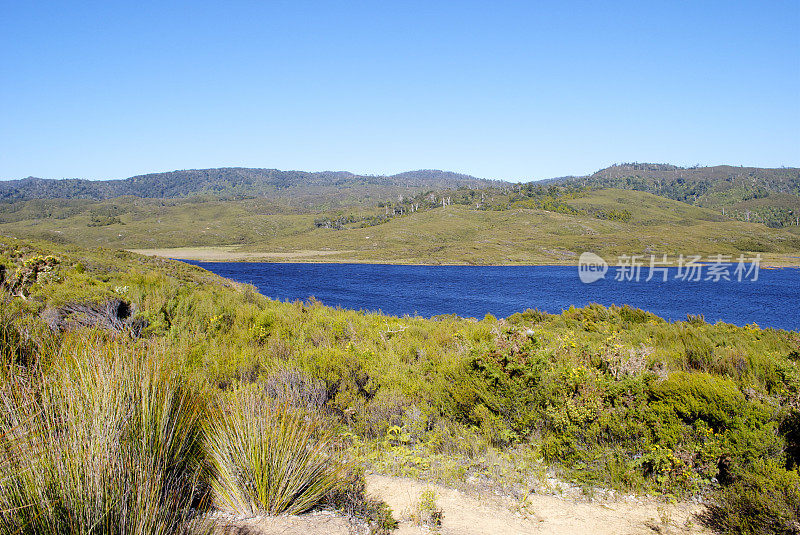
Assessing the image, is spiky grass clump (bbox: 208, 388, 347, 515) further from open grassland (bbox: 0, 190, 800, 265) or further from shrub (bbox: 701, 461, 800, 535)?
open grassland (bbox: 0, 190, 800, 265)

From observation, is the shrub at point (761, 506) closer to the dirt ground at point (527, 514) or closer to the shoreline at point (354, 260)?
the dirt ground at point (527, 514)

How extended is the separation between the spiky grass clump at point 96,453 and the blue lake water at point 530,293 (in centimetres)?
2525

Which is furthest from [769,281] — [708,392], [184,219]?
[184,219]

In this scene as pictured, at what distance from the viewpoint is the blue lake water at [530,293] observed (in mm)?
36344

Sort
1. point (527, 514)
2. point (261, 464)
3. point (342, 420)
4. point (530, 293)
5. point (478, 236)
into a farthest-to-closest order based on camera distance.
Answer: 1. point (478, 236)
2. point (530, 293)
3. point (342, 420)
4. point (527, 514)
5. point (261, 464)

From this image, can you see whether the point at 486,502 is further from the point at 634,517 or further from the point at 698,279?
the point at 698,279

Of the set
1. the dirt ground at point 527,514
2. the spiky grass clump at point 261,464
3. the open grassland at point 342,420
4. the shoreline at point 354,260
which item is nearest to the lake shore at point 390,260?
the shoreline at point 354,260

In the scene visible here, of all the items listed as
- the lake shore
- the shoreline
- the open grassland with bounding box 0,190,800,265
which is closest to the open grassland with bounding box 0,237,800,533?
the open grassland with bounding box 0,190,800,265

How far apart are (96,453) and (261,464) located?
4.40 ft

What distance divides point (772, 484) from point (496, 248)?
321 feet

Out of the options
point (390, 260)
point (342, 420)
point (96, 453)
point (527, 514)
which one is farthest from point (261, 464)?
point (390, 260)

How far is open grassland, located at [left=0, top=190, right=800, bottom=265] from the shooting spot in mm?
96125

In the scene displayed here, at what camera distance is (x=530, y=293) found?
155 feet

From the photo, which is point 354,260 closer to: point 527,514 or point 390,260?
point 390,260
